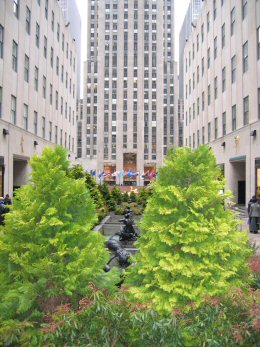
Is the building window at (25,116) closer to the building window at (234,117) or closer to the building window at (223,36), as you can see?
the building window at (234,117)

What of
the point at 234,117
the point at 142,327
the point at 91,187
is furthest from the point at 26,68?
the point at 142,327

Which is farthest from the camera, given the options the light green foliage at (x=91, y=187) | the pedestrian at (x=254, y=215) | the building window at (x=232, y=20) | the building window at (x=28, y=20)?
the building window at (x=232, y=20)

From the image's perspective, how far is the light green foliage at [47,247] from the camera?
4246 mm

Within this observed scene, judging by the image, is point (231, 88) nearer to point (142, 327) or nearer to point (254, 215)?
point (254, 215)

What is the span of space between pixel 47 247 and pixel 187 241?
1987mm

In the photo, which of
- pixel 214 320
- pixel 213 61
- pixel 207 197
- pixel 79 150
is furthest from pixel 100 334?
pixel 79 150

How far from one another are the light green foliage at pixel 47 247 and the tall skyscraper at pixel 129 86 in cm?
9832

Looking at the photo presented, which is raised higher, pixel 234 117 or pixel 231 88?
pixel 231 88

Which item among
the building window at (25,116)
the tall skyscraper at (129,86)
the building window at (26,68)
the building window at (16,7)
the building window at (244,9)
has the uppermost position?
the tall skyscraper at (129,86)

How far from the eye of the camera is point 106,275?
485cm

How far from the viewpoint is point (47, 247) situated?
4.42 meters

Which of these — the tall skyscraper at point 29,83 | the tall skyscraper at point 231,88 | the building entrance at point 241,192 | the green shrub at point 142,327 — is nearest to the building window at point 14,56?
the tall skyscraper at point 29,83

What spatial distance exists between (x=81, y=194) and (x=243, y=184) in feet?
89.9

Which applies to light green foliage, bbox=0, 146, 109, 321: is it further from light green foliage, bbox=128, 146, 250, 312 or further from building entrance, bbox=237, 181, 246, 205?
building entrance, bbox=237, 181, 246, 205
